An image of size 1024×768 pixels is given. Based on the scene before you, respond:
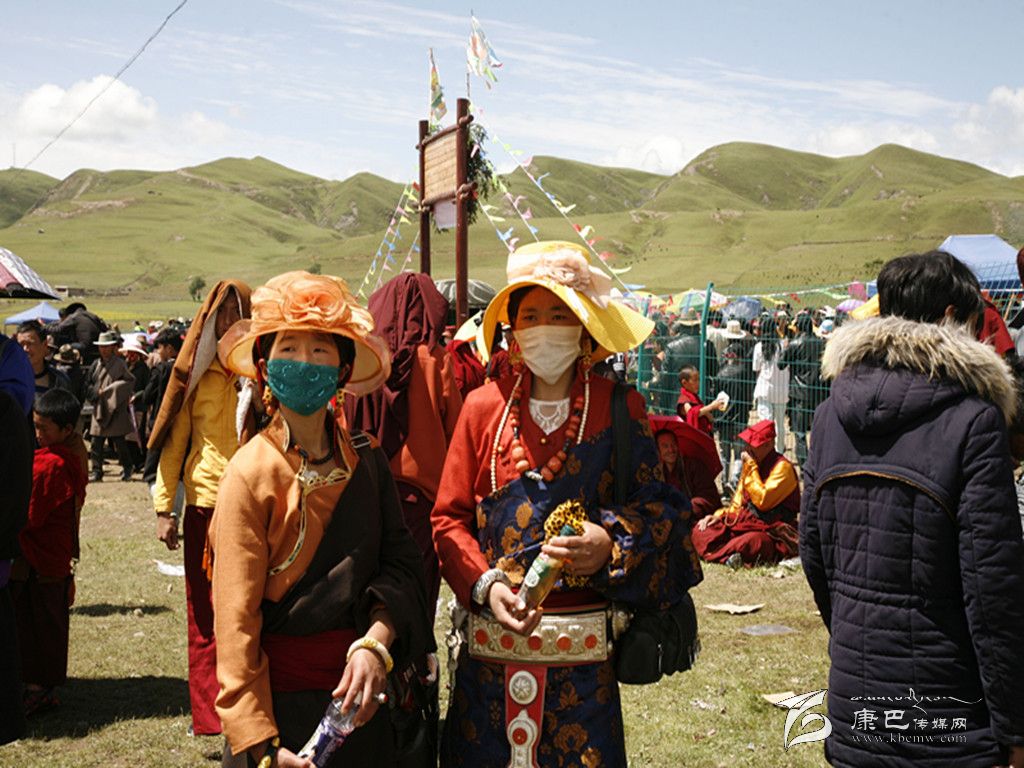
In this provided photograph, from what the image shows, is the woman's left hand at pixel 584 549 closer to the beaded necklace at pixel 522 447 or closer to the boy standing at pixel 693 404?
the beaded necklace at pixel 522 447

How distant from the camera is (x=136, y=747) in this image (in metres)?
5.24

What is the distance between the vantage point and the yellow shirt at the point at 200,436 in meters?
4.82

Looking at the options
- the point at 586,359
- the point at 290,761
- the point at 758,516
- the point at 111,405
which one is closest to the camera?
the point at 290,761

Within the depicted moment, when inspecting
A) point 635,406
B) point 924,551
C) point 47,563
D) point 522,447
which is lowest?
point 47,563

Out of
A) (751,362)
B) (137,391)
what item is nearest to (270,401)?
(751,362)

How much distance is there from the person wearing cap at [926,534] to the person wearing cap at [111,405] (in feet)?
44.0

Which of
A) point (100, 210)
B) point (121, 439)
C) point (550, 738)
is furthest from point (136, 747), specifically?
point (100, 210)

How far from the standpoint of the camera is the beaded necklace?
298 centimetres

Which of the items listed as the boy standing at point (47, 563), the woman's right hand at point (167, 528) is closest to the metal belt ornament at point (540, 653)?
the woman's right hand at point (167, 528)

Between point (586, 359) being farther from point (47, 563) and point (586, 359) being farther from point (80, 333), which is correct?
point (80, 333)

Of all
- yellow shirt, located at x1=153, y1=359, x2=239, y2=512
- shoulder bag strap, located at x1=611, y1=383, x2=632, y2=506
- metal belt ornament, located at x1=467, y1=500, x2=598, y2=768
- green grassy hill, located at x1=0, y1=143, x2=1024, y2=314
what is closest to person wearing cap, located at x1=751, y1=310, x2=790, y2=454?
yellow shirt, located at x1=153, y1=359, x2=239, y2=512

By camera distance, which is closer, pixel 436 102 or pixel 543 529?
pixel 543 529

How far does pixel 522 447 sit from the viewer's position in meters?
3.05

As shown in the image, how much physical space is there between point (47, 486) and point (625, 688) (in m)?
3.59
